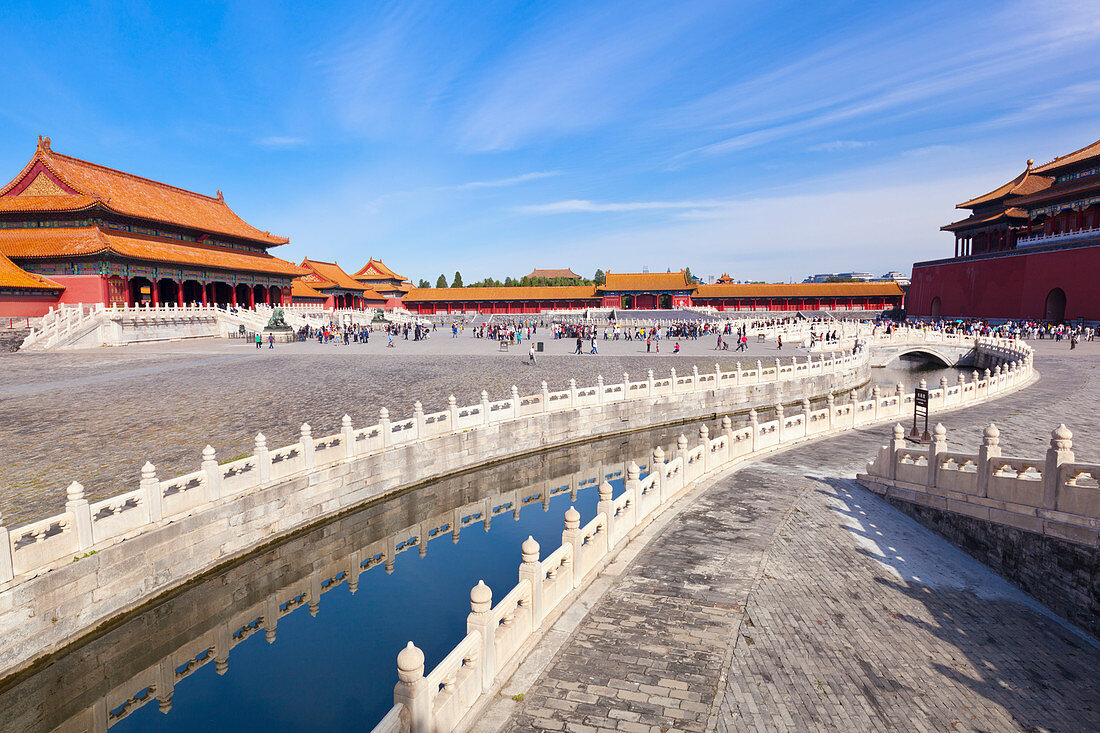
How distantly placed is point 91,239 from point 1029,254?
66357mm

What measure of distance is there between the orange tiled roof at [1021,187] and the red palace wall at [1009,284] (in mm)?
7196

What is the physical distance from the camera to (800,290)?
226 feet

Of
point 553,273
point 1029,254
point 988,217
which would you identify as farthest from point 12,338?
point 553,273

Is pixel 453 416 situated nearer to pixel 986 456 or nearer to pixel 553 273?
pixel 986 456

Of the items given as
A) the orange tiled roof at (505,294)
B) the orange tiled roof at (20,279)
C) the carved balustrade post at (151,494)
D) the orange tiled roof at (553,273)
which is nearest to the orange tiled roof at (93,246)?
the orange tiled roof at (20,279)

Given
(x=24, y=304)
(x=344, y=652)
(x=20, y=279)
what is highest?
(x=20, y=279)

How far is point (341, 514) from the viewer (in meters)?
12.6

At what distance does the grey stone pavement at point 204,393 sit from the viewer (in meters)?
12.0

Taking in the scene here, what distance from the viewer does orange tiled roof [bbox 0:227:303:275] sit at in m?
33.6

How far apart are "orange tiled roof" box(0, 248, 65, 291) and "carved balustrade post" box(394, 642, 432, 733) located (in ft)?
129

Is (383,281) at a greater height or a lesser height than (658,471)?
greater

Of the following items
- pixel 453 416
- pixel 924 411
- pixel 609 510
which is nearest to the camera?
pixel 609 510

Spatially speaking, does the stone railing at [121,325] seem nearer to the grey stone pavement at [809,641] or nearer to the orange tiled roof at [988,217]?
the grey stone pavement at [809,641]

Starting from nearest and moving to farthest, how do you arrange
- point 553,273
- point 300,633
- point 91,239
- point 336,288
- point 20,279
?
point 300,633
point 20,279
point 91,239
point 336,288
point 553,273
